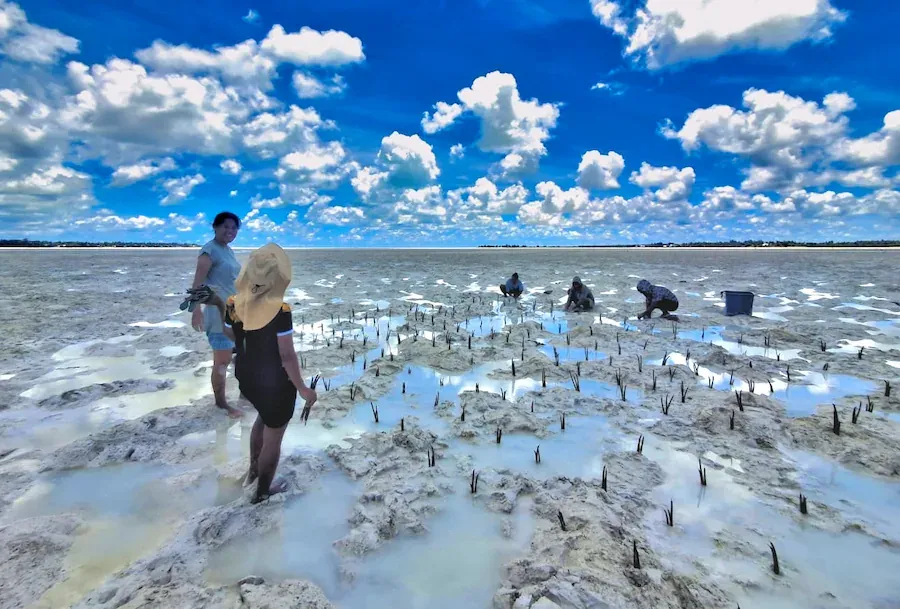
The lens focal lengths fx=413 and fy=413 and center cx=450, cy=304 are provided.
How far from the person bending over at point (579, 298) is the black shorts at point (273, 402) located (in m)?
10.2

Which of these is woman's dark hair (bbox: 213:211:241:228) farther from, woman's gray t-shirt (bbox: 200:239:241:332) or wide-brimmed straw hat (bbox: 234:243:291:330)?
wide-brimmed straw hat (bbox: 234:243:291:330)

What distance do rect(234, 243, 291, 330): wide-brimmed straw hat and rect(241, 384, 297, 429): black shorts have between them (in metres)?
0.49

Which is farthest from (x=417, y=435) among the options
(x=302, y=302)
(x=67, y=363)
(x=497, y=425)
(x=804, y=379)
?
(x=302, y=302)

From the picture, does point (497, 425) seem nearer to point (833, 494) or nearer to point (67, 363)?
point (833, 494)

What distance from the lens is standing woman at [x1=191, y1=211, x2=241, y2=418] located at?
4.51 m

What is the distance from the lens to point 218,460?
3992mm

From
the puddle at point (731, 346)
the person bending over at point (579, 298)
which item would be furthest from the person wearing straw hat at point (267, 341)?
the person bending over at point (579, 298)

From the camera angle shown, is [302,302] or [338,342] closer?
[338,342]

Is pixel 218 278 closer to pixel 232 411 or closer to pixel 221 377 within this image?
pixel 221 377

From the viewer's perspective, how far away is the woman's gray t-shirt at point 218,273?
4.58 m

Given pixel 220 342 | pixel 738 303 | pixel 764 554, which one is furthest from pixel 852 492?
pixel 738 303

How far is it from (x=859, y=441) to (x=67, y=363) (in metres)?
11.0

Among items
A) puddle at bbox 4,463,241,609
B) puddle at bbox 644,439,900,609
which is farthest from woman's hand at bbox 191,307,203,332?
puddle at bbox 644,439,900,609

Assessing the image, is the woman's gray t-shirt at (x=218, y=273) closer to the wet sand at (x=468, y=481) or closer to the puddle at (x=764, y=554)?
the wet sand at (x=468, y=481)
